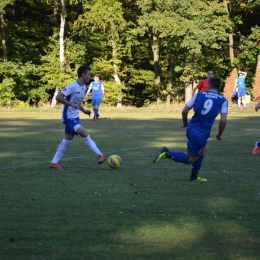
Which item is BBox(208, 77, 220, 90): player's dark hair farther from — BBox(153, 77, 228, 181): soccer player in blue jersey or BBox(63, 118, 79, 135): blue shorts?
BBox(63, 118, 79, 135): blue shorts

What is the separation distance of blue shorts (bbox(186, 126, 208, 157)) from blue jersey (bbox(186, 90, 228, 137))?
0.22ft

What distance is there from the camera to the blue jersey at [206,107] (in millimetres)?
10906

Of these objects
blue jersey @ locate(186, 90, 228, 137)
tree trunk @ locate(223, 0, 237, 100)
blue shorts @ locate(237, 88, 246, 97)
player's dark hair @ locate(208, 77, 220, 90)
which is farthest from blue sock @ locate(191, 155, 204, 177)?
tree trunk @ locate(223, 0, 237, 100)

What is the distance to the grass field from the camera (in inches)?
258

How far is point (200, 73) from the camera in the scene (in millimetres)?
51344

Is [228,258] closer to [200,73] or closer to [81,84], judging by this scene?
[81,84]

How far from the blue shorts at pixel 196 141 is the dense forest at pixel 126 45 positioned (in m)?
37.0

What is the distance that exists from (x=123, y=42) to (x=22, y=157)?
43089 mm

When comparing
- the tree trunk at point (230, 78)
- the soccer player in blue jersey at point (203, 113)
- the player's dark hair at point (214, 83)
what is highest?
the player's dark hair at point (214, 83)

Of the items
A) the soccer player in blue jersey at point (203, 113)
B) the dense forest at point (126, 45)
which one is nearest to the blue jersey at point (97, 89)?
the dense forest at point (126, 45)

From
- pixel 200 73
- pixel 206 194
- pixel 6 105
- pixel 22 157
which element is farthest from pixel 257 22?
pixel 206 194

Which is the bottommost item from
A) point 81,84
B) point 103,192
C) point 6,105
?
point 6,105

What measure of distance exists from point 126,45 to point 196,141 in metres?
46.2

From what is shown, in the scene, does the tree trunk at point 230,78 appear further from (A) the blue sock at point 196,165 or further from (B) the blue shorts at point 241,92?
(A) the blue sock at point 196,165
